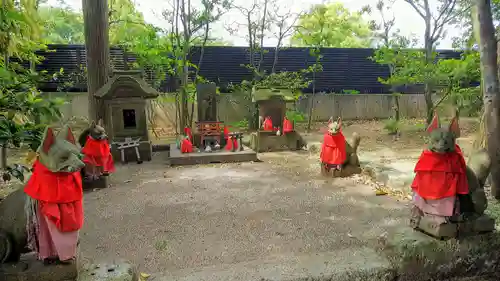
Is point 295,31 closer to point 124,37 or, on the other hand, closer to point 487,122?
point 124,37

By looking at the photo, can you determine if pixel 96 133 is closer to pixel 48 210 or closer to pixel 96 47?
pixel 96 47

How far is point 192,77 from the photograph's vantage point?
14453mm

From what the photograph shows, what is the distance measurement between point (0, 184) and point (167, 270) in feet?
17.9

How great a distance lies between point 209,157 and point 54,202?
242 inches

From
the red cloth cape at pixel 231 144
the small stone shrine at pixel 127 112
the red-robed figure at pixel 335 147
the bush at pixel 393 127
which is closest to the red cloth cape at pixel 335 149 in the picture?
the red-robed figure at pixel 335 147

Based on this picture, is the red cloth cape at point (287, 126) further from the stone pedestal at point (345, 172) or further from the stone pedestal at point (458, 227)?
the stone pedestal at point (458, 227)

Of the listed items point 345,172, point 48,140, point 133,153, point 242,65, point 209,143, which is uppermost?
point 242,65

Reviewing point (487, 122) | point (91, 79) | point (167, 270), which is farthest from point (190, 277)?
point (91, 79)

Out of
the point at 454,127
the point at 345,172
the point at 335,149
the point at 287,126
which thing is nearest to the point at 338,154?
the point at 335,149

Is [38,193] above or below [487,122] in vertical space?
below

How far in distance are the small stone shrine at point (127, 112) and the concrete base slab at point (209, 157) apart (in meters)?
0.98

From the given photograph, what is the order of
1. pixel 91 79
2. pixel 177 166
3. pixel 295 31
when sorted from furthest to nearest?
pixel 295 31, pixel 91 79, pixel 177 166

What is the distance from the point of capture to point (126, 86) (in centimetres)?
876

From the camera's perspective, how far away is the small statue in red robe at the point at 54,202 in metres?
2.43
